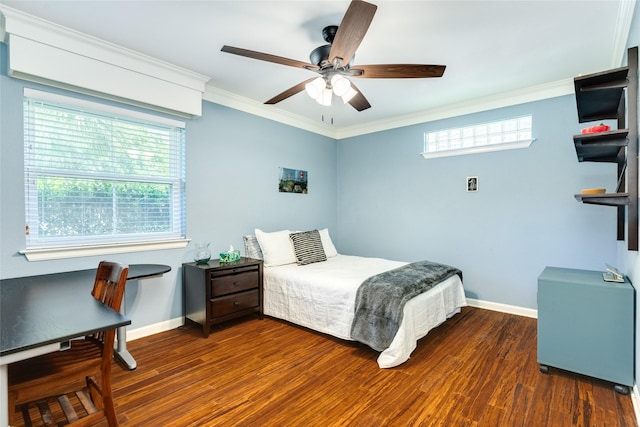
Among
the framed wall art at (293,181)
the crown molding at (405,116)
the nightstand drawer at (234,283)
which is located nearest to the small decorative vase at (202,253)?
the nightstand drawer at (234,283)

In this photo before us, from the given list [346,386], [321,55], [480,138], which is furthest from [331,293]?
[480,138]

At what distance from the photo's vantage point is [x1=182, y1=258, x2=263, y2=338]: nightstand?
9.93 ft

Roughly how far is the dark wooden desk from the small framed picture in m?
3.85

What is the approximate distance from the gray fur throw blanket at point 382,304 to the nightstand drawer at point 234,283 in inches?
49.3

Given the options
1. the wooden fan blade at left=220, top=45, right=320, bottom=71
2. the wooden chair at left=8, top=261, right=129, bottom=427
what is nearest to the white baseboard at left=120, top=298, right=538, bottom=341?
the wooden chair at left=8, top=261, right=129, bottom=427

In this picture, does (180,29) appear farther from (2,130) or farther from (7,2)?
(2,130)

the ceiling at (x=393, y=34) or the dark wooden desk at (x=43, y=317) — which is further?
the ceiling at (x=393, y=34)

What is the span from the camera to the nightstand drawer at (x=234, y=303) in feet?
10.1

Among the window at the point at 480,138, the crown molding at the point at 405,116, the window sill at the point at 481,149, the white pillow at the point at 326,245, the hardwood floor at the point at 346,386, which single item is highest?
the crown molding at the point at 405,116

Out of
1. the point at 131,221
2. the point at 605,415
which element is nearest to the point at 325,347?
the point at 605,415

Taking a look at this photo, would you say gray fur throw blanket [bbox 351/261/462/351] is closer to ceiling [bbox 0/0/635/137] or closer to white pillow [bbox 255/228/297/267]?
white pillow [bbox 255/228/297/267]

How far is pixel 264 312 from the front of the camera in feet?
11.8

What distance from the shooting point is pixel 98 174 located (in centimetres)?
273

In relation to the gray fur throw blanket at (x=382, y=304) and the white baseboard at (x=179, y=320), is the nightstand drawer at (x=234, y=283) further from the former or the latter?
the gray fur throw blanket at (x=382, y=304)
